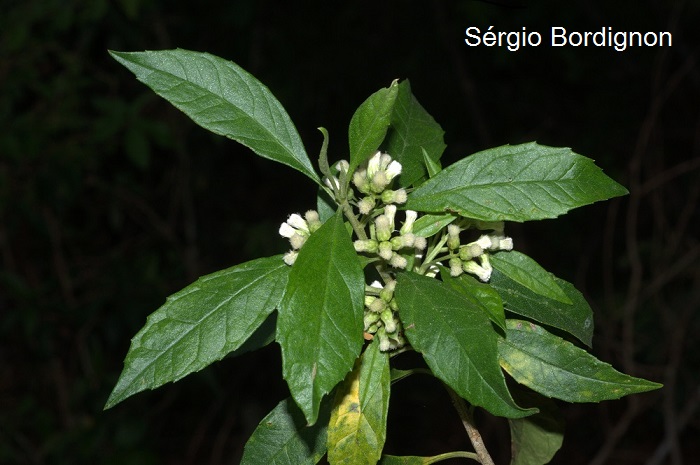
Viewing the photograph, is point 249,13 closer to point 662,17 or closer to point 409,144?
point 662,17

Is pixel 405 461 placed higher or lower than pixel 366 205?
lower

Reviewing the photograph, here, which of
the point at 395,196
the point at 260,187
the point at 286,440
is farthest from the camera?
the point at 260,187

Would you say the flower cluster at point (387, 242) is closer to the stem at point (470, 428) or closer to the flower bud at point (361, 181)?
the flower bud at point (361, 181)

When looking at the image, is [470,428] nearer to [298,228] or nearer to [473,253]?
[473,253]

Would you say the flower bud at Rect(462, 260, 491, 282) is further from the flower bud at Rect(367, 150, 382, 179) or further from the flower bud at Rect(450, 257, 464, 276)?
the flower bud at Rect(367, 150, 382, 179)

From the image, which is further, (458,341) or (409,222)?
(409,222)

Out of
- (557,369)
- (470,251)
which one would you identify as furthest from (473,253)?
(557,369)
